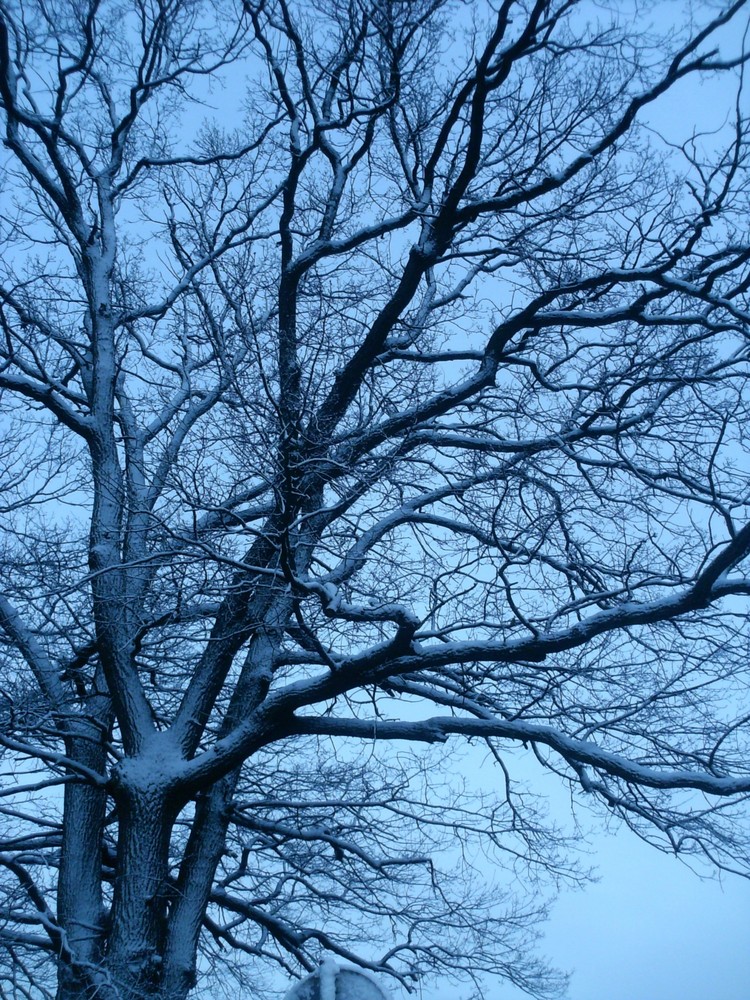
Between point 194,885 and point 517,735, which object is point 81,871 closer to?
point 194,885

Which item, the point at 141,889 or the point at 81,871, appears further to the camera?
the point at 81,871

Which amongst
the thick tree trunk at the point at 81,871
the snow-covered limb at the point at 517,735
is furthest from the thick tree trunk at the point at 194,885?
the snow-covered limb at the point at 517,735

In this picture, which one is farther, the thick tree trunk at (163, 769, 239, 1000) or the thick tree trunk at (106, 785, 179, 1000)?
the thick tree trunk at (163, 769, 239, 1000)

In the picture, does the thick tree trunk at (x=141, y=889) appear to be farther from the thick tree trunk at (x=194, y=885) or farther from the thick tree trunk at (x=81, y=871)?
the thick tree trunk at (x=81, y=871)

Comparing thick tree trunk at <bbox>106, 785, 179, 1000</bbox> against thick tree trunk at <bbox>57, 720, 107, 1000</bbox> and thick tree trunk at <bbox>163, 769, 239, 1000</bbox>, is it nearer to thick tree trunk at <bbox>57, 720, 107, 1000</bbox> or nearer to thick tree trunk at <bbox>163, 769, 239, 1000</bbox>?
thick tree trunk at <bbox>163, 769, 239, 1000</bbox>

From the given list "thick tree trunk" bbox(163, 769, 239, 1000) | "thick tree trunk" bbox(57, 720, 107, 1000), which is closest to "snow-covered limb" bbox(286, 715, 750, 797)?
"thick tree trunk" bbox(163, 769, 239, 1000)

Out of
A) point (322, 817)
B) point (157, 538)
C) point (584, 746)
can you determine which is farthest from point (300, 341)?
point (322, 817)

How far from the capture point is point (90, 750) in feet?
25.1

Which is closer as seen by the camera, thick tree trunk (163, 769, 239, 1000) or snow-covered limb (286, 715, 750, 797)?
snow-covered limb (286, 715, 750, 797)

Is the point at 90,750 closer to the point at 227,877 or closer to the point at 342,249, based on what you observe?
the point at 227,877

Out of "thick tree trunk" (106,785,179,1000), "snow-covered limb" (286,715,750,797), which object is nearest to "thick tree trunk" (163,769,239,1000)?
"thick tree trunk" (106,785,179,1000)

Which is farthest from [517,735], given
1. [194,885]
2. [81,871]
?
[81,871]

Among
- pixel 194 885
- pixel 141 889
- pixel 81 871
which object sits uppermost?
pixel 81 871

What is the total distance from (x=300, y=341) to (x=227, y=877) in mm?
4983
